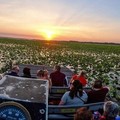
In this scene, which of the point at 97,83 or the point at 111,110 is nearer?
the point at 111,110

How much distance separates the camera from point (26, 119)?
5648 millimetres

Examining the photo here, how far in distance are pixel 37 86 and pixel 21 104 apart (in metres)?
1.53

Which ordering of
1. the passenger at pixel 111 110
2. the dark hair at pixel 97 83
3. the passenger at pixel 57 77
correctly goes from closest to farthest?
the passenger at pixel 111 110
the dark hair at pixel 97 83
the passenger at pixel 57 77

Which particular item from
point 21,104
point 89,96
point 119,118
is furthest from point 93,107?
point 21,104

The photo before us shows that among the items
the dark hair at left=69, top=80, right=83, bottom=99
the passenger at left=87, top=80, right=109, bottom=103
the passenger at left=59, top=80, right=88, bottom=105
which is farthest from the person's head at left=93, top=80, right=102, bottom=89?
the dark hair at left=69, top=80, right=83, bottom=99

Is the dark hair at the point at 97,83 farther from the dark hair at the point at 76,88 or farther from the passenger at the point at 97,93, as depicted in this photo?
the dark hair at the point at 76,88

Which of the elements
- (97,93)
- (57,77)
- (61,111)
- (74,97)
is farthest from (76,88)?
(57,77)

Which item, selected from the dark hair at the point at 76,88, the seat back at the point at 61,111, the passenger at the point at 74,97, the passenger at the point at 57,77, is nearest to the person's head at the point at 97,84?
the passenger at the point at 74,97

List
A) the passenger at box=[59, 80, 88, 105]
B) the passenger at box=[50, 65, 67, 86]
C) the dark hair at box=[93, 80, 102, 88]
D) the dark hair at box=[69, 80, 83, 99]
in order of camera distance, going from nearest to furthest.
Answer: the dark hair at box=[69, 80, 83, 99] → the passenger at box=[59, 80, 88, 105] → the dark hair at box=[93, 80, 102, 88] → the passenger at box=[50, 65, 67, 86]

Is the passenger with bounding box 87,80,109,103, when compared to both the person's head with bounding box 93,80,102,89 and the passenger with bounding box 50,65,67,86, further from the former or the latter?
the passenger with bounding box 50,65,67,86

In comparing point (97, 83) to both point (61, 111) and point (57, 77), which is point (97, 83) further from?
point (57, 77)

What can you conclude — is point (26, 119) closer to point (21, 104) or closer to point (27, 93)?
point (21, 104)

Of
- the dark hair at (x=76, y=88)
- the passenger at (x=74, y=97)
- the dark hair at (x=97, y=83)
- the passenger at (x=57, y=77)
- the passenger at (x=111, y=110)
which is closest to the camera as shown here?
the passenger at (x=111, y=110)

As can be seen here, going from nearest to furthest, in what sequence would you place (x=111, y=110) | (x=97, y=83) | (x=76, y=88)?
(x=111, y=110)
(x=76, y=88)
(x=97, y=83)
